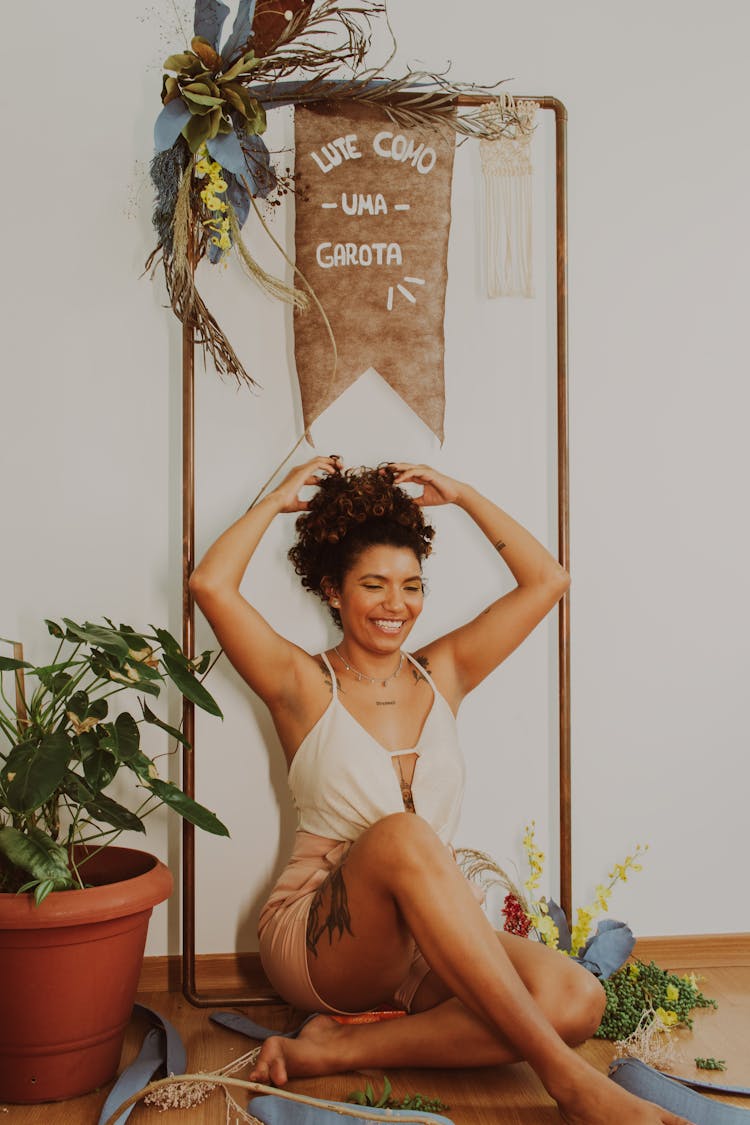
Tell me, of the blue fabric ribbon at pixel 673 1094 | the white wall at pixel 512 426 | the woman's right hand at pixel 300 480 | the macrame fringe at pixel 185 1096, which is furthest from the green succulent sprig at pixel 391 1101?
the woman's right hand at pixel 300 480

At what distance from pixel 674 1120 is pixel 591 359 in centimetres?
158

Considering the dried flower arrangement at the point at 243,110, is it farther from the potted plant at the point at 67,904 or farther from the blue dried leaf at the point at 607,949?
the blue dried leaf at the point at 607,949

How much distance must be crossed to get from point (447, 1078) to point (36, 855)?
2.64 feet

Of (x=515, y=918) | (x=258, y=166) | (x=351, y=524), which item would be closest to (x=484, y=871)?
(x=515, y=918)

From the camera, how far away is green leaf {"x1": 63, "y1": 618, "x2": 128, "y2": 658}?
1.76 metres

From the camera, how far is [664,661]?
8.09 ft

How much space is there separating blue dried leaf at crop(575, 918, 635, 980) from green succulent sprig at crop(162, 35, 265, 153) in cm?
178

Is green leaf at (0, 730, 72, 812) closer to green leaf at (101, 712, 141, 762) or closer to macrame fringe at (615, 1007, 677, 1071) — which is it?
green leaf at (101, 712, 141, 762)

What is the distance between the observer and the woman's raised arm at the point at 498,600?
2.22 metres

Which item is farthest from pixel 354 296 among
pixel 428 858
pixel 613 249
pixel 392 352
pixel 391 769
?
pixel 428 858

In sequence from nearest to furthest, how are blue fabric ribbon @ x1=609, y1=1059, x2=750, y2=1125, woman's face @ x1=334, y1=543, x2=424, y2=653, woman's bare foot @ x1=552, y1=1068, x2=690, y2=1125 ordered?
woman's bare foot @ x1=552, y1=1068, x2=690, y2=1125
blue fabric ribbon @ x1=609, y1=1059, x2=750, y2=1125
woman's face @ x1=334, y1=543, x2=424, y2=653

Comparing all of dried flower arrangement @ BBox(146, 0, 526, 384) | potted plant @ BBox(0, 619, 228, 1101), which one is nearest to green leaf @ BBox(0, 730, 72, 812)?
potted plant @ BBox(0, 619, 228, 1101)

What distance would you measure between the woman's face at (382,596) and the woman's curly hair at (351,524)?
0.03 meters

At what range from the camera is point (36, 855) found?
1695mm
